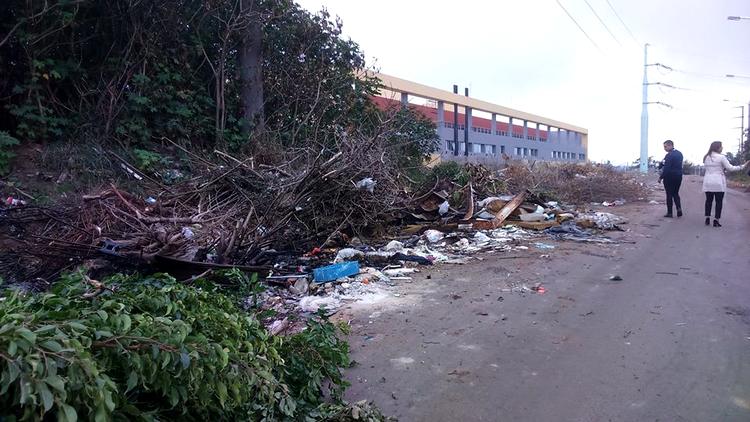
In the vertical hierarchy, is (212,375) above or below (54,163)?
below

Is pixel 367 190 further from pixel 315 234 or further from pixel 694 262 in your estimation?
pixel 694 262

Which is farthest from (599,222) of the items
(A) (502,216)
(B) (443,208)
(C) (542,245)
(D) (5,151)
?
(D) (5,151)

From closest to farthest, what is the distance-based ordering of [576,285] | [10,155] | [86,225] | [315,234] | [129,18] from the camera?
[576,285] → [86,225] → [315,234] → [10,155] → [129,18]

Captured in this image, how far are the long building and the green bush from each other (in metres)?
24.9

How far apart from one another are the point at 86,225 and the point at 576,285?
5.74 metres

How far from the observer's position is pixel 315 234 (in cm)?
751

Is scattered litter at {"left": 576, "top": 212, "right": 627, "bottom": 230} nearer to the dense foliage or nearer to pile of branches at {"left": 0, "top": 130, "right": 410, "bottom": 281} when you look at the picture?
pile of branches at {"left": 0, "top": 130, "right": 410, "bottom": 281}

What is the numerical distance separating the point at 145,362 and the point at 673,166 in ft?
35.6

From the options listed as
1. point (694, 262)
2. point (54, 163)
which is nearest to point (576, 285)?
point (694, 262)

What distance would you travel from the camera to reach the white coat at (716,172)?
8.84 m

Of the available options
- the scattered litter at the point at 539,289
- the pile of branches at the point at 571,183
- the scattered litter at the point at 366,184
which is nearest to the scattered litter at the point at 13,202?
the scattered litter at the point at 366,184

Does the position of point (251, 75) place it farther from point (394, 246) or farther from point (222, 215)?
point (394, 246)

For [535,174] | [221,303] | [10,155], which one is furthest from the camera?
[535,174]

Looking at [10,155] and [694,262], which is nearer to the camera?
[694,262]
